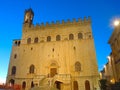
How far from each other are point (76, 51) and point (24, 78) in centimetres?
1158

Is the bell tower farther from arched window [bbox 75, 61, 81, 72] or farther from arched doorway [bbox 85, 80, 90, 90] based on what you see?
arched doorway [bbox 85, 80, 90, 90]

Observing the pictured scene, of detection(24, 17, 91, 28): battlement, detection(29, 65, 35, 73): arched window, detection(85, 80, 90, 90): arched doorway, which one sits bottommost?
detection(85, 80, 90, 90): arched doorway

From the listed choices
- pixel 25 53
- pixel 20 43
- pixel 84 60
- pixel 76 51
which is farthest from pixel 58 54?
pixel 20 43

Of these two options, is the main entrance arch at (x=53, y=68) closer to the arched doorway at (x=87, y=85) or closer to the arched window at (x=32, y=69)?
the arched window at (x=32, y=69)

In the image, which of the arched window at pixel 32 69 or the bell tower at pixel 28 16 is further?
the bell tower at pixel 28 16

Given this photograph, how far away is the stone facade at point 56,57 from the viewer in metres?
22.4

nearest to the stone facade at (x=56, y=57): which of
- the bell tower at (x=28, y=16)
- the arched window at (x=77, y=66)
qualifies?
the arched window at (x=77, y=66)

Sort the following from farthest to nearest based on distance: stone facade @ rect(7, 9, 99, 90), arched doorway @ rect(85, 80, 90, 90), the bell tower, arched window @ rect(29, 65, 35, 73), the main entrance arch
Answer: the bell tower, arched window @ rect(29, 65, 35, 73), the main entrance arch, stone facade @ rect(7, 9, 99, 90), arched doorway @ rect(85, 80, 90, 90)

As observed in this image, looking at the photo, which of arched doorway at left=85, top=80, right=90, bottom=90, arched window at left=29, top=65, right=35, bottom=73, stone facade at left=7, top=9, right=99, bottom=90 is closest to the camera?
arched doorway at left=85, top=80, right=90, bottom=90

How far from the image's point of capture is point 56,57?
24906 mm

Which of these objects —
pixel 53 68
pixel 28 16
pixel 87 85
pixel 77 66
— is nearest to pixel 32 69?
pixel 53 68

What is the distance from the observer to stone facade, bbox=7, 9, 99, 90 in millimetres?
22422

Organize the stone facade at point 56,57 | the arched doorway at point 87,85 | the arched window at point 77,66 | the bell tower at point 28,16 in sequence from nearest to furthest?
the arched doorway at point 87,85 < the stone facade at point 56,57 < the arched window at point 77,66 < the bell tower at point 28,16

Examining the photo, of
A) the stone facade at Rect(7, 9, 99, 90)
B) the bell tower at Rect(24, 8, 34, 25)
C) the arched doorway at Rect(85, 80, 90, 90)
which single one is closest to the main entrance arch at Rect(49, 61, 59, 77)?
the stone facade at Rect(7, 9, 99, 90)
